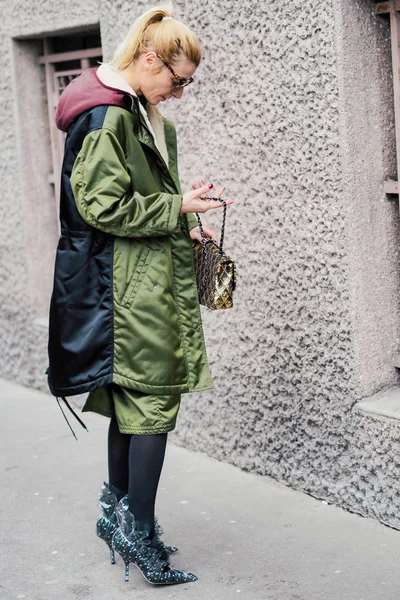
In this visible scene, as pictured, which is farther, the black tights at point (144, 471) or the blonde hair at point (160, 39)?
the black tights at point (144, 471)

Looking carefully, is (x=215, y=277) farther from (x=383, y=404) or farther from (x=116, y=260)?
(x=383, y=404)

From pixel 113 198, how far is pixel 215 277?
0.44 metres

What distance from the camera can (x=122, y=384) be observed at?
3381 millimetres

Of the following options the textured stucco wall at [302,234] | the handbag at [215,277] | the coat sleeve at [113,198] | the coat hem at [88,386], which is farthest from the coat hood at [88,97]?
the textured stucco wall at [302,234]

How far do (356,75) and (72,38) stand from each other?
2394 mm

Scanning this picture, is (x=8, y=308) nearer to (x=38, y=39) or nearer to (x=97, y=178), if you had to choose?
(x=38, y=39)

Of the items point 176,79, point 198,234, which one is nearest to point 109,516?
point 198,234

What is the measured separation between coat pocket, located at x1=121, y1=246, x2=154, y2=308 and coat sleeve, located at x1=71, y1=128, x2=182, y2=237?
9 centimetres

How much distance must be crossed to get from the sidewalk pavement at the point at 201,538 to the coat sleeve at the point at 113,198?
1.21m

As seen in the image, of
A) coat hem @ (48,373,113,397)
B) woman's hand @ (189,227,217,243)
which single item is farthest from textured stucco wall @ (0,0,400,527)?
coat hem @ (48,373,113,397)

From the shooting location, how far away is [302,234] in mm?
4141

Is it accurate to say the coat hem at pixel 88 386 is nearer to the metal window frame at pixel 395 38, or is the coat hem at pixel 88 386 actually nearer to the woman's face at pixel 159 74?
the woman's face at pixel 159 74

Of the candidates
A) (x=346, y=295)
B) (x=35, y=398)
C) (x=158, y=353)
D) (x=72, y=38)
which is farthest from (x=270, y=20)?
(x=35, y=398)

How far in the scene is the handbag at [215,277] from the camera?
11.3 ft
